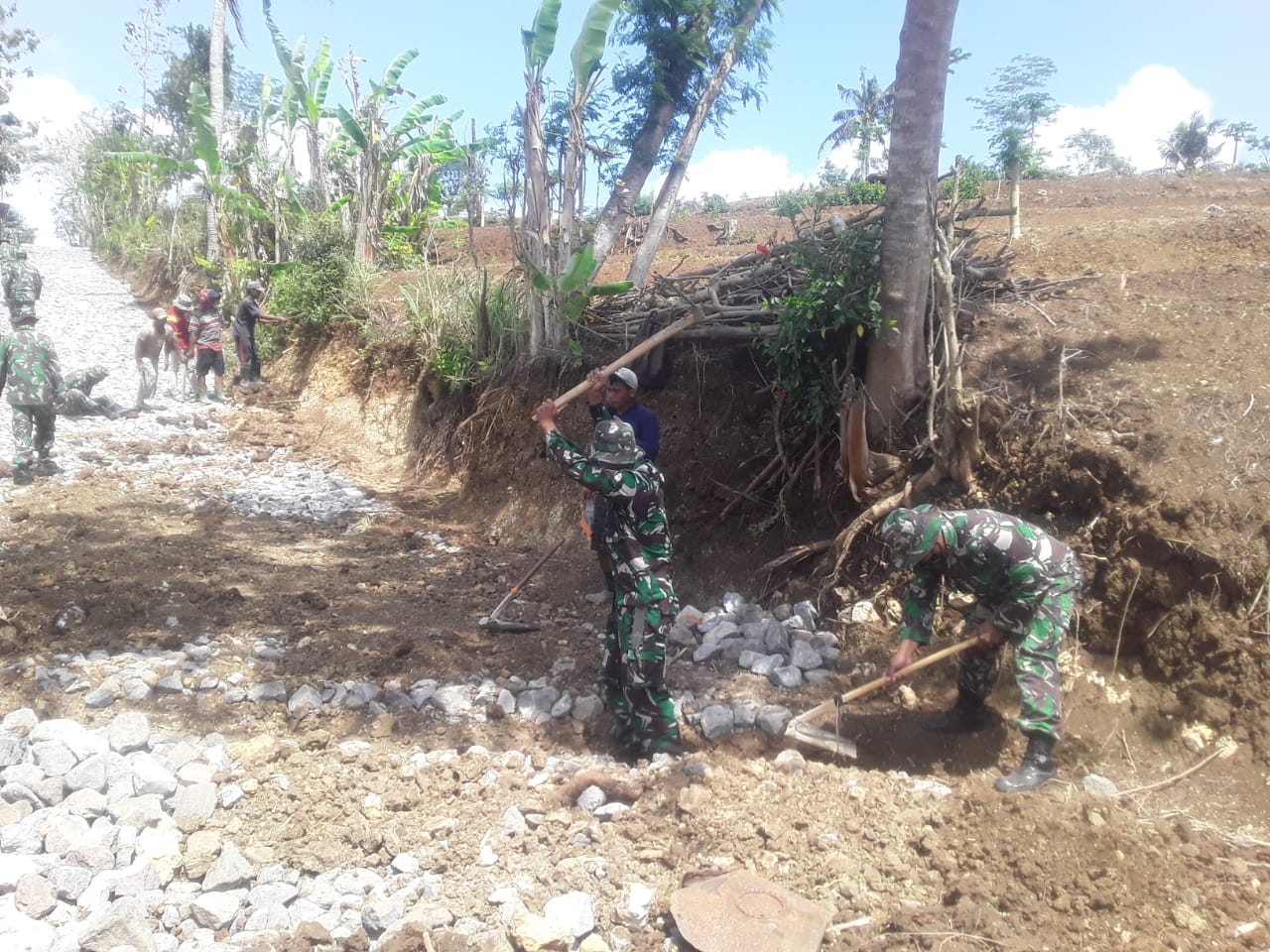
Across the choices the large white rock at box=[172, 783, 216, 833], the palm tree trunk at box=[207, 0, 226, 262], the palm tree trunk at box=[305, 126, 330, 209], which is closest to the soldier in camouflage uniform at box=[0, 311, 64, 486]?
the large white rock at box=[172, 783, 216, 833]

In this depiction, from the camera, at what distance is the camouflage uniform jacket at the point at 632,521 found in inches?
149

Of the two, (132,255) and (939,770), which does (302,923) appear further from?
(132,255)

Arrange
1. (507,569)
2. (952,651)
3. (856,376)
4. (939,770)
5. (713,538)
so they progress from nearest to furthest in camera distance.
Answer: (952,651) → (939,770) → (856,376) → (713,538) → (507,569)

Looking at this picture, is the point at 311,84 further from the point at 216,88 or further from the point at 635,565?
the point at 635,565

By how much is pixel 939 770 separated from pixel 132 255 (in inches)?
1148

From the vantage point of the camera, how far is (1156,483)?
411cm

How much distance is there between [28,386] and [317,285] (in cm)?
598

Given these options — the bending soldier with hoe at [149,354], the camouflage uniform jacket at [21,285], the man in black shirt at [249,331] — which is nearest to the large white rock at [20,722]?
the camouflage uniform jacket at [21,285]

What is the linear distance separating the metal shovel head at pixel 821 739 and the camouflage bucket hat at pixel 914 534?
93cm

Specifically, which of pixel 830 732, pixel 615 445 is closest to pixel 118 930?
pixel 615 445

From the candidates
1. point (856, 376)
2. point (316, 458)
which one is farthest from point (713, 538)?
point (316, 458)

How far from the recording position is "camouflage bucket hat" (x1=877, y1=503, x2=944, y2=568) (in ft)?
11.7

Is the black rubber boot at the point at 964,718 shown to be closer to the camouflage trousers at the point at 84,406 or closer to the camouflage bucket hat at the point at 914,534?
the camouflage bucket hat at the point at 914,534

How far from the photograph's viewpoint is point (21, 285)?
7.89m
